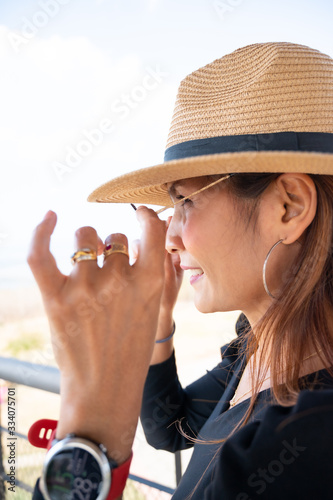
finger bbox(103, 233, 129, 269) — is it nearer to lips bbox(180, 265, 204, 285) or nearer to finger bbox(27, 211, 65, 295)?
finger bbox(27, 211, 65, 295)

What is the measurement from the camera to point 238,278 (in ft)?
3.50

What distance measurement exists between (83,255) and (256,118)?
52 centimetres

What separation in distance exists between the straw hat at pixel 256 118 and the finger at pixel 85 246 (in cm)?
21

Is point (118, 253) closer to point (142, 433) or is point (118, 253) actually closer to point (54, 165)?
point (142, 433)

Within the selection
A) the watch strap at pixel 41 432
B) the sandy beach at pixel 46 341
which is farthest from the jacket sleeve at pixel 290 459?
the sandy beach at pixel 46 341

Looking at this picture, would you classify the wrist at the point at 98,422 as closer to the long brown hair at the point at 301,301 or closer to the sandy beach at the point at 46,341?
the long brown hair at the point at 301,301

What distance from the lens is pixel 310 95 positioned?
3.17ft

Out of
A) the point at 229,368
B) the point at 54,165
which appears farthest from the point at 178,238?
the point at 54,165

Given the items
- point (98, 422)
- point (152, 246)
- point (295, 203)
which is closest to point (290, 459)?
point (98, 422)

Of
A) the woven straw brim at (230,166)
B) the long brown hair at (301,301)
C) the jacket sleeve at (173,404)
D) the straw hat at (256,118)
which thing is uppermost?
the straw hat at (256,118)

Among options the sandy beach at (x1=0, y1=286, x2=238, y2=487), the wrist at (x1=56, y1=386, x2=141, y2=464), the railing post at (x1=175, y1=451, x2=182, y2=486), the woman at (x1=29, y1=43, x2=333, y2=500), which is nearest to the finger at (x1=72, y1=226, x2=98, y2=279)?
the woman at (x1=29, y1=43, x2=333, y2=500)

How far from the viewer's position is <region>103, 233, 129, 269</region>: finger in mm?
791

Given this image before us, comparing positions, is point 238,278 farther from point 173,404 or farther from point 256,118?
point 173,404

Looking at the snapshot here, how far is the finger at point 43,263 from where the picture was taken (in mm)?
720
